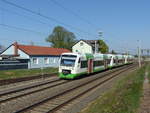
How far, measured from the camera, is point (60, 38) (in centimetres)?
8775

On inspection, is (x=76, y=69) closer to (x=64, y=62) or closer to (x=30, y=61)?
(x=64, y=62)

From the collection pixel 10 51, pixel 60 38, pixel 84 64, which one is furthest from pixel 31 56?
pixel 60 38

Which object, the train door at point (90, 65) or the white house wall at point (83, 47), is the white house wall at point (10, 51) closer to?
the train door at point (90, 65)

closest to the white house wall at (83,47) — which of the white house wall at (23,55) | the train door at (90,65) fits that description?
the white house wall at (23,55)

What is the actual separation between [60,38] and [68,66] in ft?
213

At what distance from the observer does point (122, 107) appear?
988 cm

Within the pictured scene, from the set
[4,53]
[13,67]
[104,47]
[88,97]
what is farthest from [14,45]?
[104,47]

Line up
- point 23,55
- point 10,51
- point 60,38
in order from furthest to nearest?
point 60,38 → point 10,51 → point 23,55

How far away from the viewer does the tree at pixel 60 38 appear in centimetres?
8706

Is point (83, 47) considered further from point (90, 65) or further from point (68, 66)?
point (68, 66)

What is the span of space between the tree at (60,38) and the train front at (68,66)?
6270cm

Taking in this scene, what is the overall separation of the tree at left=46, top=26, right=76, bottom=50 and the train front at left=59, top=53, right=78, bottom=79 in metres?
62.7

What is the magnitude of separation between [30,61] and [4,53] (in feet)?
33.0

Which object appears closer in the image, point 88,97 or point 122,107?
point 122,107
